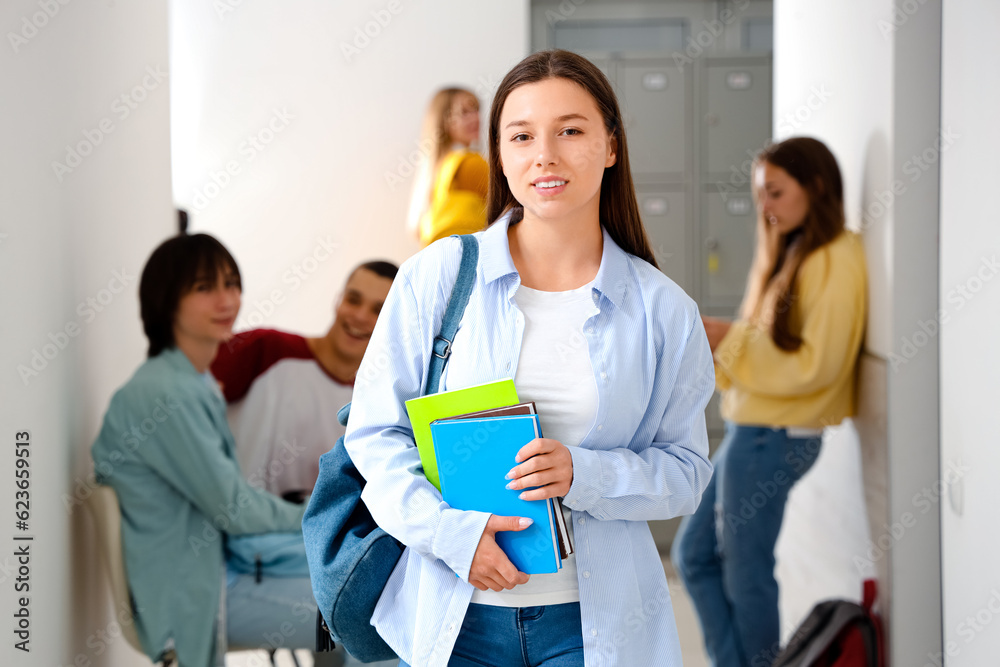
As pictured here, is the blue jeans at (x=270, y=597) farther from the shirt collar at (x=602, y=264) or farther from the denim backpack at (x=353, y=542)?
the shirt collar at (x=602, y=264)

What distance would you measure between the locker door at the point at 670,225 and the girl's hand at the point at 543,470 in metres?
3.09

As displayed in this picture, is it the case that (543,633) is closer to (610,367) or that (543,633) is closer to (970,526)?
(610,367)

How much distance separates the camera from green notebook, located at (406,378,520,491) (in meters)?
Result: 1.03

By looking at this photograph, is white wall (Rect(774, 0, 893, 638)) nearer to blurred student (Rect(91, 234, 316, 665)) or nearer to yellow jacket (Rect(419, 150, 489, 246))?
yellow jacket (Rect(419, 150, 489, 246))

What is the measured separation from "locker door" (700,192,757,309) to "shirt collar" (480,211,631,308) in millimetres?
2955

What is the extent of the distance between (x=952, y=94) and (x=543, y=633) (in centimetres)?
168

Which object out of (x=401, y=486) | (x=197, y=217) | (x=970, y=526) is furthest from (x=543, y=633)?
(x=197, y=217)

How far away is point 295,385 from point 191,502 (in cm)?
47

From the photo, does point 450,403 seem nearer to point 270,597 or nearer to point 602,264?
point 602,264

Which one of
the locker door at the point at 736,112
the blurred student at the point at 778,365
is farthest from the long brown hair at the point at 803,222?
the locker door at the point at 736,112

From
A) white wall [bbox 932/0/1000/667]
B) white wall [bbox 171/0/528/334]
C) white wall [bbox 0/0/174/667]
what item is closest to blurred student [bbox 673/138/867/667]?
white wall [bbox 932/0/1000/667]

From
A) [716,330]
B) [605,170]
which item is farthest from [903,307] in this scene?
[605,170]

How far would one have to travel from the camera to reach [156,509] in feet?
6.87

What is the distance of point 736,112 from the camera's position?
397 centimetres
